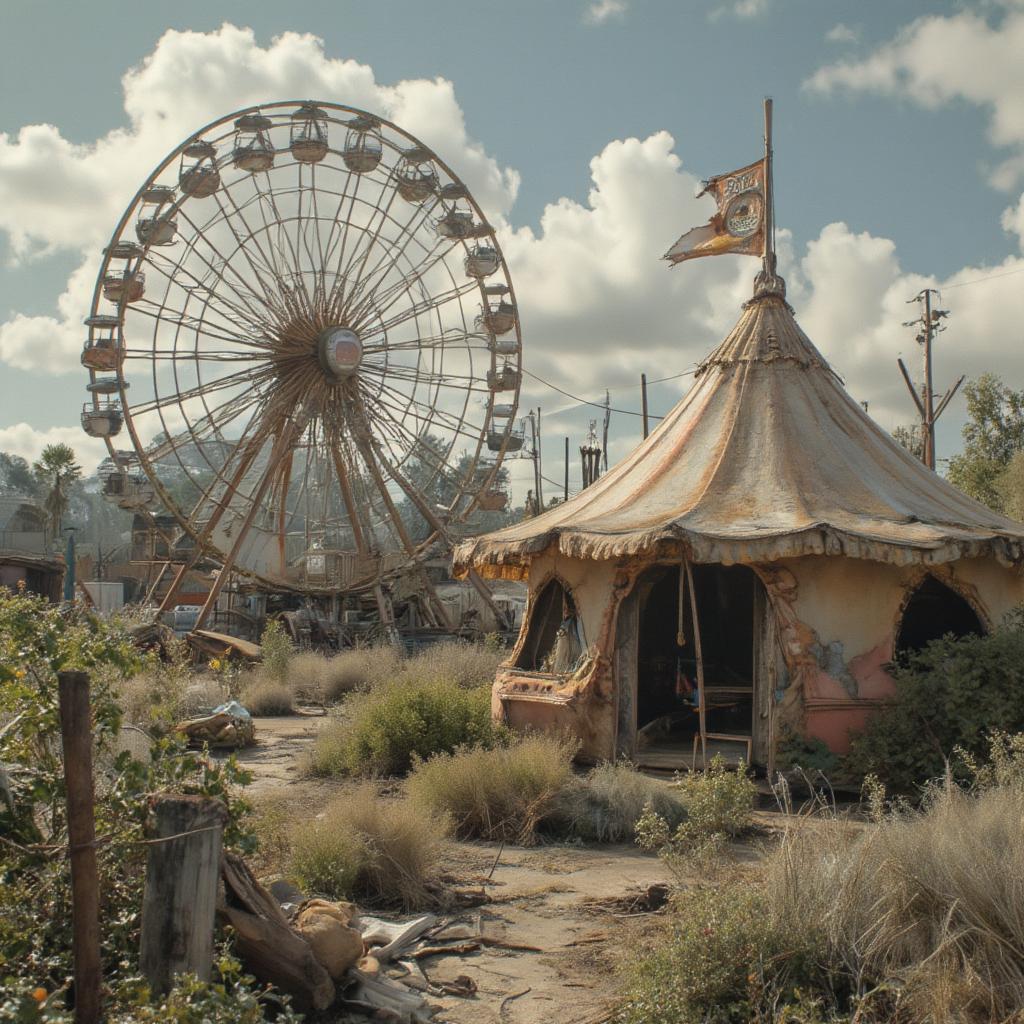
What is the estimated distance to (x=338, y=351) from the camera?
23.9 m

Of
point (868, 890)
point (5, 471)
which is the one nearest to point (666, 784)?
point (868, 890)

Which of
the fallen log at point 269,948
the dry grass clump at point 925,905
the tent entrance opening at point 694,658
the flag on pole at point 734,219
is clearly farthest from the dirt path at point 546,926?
the flag on pole at point 734,219

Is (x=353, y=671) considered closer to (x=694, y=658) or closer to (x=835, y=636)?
(x=694, y=658)

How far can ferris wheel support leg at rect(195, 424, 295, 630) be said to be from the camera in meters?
23.4

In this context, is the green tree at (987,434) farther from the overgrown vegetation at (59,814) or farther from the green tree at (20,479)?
the green tree at (20,479)

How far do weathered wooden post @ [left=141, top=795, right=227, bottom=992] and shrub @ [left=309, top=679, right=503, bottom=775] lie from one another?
6491 mm

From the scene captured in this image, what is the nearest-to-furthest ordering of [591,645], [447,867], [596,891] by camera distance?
[596,891]
[447,867]
[591,645]

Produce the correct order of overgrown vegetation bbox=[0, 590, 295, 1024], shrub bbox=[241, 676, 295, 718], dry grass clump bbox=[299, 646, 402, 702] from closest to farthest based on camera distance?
overgrown vegetation bbox=[0, 590, 295, 1024]
shrub bbox=[241, 676, 295, 718]
dry grass clump bbox=[299, 646, 402, 702]

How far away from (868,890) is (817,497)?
612 cm

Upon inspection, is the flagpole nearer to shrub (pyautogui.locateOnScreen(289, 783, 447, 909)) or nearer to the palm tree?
shrub (pyautogui.locateOnScreen(289, 783, 447, 909))

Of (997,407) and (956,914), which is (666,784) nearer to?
(956,914)

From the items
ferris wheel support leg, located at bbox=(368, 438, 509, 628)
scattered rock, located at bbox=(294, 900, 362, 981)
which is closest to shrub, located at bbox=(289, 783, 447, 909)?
scattered rock, located at bbox=(294, 900, 362, 981)

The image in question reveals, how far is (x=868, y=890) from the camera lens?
17.1 feet

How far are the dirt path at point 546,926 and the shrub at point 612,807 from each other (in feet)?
0.67
